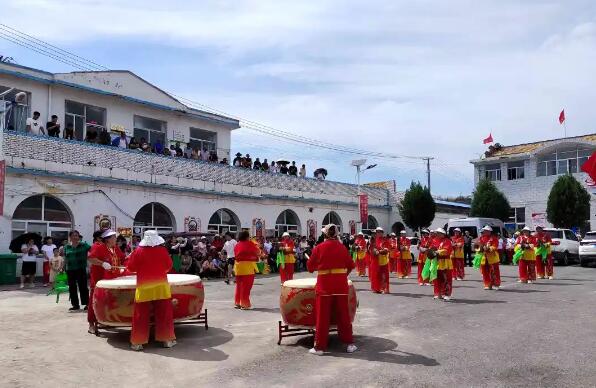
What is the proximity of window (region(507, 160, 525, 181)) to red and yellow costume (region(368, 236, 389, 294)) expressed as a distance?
30151 millimetres

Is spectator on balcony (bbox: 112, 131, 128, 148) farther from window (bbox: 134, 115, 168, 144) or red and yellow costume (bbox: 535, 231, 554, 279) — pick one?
red and yellow costume (bbox: 535, 231, 554, 279)

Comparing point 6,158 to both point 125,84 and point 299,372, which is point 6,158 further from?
point 299,372

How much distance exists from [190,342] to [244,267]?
3.68m

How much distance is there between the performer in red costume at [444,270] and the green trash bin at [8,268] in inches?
524

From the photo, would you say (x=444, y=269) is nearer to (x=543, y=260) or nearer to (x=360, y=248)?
(x=360, y=248)

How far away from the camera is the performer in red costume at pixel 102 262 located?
9.92 metres

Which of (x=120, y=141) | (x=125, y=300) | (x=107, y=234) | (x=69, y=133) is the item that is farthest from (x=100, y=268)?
(x=120, y=141)

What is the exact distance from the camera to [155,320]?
8727 millimetres

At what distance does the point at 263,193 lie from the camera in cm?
3039

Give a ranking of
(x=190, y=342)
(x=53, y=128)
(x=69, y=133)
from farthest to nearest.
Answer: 1. (x=69, y=133)
2. (x=53, y=128)
3. (x=190, y=342)

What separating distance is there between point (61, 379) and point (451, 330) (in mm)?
6040

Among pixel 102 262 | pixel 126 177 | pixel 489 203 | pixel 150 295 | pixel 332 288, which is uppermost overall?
pixel 126 177

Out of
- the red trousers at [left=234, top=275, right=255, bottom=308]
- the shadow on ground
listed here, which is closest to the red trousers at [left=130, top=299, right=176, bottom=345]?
the shadow on ground

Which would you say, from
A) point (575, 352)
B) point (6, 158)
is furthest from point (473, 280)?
Answer: point (6, 158)
